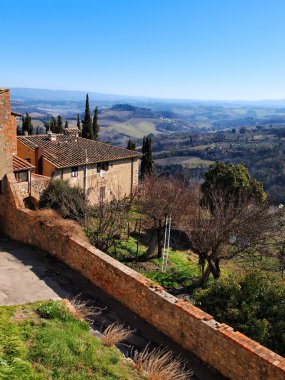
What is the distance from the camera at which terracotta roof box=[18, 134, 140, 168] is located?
30484 mm

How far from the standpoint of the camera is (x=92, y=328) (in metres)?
11.2

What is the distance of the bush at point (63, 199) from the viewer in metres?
22.5

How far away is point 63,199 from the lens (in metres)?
22.9

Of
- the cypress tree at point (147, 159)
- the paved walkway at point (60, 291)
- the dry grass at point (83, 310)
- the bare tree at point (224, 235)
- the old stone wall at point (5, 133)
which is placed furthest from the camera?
the cypress tree at point (147, 159)

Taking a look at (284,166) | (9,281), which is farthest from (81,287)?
(284,166)

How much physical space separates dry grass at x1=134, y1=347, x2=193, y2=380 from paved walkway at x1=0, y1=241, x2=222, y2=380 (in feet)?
1.47

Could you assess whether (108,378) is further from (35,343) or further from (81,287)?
(81,287)

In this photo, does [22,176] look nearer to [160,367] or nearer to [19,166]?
[19,166]

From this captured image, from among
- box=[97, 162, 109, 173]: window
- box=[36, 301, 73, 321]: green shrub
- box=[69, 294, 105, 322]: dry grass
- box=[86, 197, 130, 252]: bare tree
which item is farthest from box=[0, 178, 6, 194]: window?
box=[97, 162, 109, 173]: window

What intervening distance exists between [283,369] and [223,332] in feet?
5.71

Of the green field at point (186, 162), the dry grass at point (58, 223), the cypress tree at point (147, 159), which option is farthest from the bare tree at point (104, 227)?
the green field at point (186, 162)

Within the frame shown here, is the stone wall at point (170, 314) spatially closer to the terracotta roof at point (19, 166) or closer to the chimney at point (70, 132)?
the terracotta roof at point (19, 166)

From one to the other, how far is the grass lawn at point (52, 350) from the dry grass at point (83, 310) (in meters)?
0.75

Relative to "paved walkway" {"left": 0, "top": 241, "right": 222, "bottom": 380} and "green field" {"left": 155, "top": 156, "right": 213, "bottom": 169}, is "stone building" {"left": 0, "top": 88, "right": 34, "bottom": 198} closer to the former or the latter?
"paved walkway" {"left": 0, "top": 241, "right": 222, "bottom": 380}
